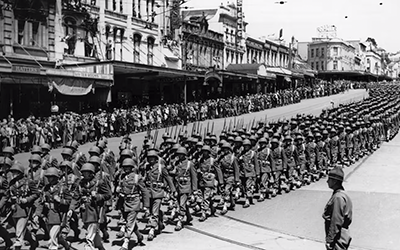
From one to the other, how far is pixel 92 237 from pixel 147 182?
222cm

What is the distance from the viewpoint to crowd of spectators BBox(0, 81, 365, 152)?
22.1 meters

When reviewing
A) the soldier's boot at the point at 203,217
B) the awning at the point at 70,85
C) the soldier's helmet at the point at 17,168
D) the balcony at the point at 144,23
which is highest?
the balcony at the point at 144,23

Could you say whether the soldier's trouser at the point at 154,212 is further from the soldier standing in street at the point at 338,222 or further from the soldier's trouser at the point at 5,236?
the soldier standing in street at the point at 338,222

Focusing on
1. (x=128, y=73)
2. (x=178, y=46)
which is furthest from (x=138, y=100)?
(x=178, y=46)

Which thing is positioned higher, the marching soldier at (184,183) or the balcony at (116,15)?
the balcony at (116,15)

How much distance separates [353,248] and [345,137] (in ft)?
38.1

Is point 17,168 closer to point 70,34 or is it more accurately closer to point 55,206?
point 55,206

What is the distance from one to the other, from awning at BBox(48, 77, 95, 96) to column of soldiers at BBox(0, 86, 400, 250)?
9881 mm

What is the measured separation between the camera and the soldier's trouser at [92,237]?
9023 millimetres

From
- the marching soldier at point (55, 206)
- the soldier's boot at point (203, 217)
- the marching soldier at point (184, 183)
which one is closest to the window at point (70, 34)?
the marching soldier at point (184, 183)

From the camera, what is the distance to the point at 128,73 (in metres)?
32.7

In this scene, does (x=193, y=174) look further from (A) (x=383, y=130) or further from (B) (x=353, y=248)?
(A) (x=383, y=130)

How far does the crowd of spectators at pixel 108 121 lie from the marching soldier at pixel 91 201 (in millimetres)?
12597

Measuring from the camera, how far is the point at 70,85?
25141mm
